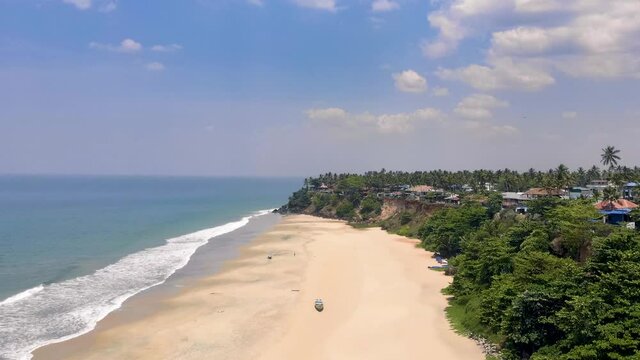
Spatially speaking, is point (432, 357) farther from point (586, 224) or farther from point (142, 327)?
point (142, 327)

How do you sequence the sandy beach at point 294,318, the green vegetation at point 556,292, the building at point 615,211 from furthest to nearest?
the building at point 615,211
the sandy beach at point 294,318
the green vegetation at point 556,292

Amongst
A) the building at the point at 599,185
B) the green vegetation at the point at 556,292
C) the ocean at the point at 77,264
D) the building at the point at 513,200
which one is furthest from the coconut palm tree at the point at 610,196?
the ocean at the point at 77,264

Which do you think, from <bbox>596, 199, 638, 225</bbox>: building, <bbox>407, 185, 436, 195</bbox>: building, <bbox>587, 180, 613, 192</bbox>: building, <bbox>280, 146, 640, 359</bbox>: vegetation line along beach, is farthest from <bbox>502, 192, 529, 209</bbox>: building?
<bbox>407, 185, 436, 195</bbox>: building

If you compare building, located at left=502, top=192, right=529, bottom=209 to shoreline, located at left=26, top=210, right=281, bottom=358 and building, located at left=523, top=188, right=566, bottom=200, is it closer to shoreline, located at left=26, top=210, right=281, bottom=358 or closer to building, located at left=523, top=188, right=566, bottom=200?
building, located at left=523, top=188, right=566, bottom=200

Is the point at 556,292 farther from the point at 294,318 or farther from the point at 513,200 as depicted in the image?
the point at 513,200

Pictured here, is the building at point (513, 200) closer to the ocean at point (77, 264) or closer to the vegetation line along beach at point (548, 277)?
the vegetation line along beach at point (548, 277)

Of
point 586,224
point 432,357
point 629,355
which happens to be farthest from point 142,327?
point 586,224
